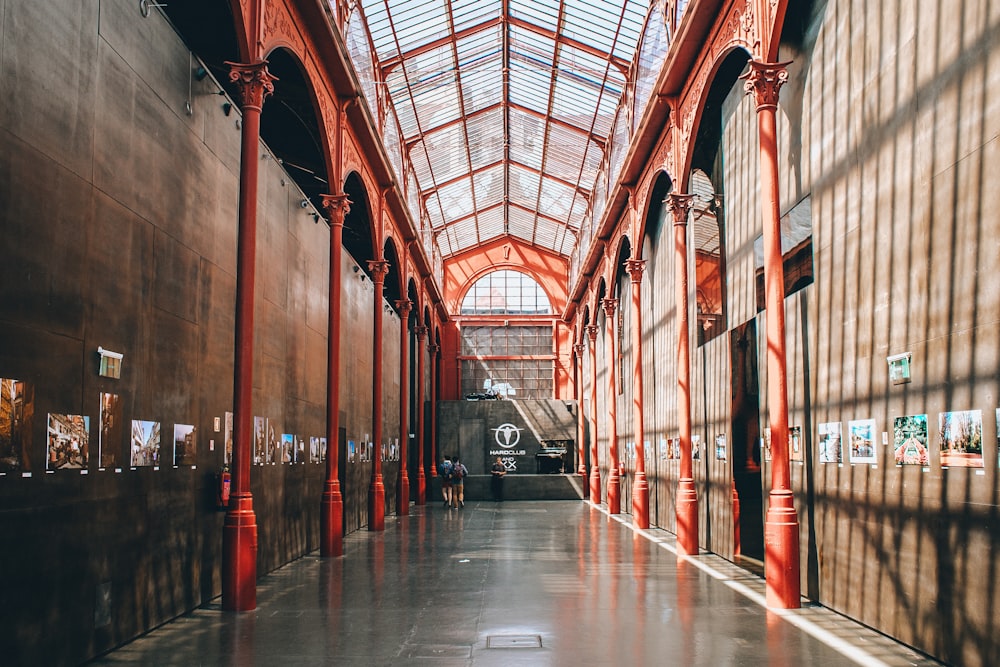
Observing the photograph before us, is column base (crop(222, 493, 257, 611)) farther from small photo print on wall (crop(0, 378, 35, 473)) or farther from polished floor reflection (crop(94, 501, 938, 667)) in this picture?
small photo print on wall (crop(0, 378, 35, 473))

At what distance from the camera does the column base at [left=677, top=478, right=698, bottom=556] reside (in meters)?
16.1

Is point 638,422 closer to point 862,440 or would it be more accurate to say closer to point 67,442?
point 862,440

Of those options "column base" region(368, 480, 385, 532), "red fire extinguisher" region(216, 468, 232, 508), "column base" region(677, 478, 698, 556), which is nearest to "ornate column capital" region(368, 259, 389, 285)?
"column base" region(368, 480, 385, 532)

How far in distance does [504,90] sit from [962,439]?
25.1m

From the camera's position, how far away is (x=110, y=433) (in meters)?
8.54

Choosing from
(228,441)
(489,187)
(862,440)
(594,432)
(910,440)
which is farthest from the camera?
(489,187)

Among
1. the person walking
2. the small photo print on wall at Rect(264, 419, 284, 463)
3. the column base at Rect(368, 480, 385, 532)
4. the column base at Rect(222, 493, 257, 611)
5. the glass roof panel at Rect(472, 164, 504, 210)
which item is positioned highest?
the glass roof panel at Rect(472, 164, 504, 210)

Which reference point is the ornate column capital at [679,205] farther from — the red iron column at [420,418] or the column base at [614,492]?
the red iron column at [420,418]

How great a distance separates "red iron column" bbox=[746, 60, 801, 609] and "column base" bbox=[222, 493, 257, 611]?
6.47 m

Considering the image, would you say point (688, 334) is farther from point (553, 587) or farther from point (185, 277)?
point (185, 277)

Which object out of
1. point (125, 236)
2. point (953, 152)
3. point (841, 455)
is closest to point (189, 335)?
point (125, 236)

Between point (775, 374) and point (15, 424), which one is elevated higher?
point (775, 374)

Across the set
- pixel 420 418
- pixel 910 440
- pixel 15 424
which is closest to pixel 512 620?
pixel 910 440

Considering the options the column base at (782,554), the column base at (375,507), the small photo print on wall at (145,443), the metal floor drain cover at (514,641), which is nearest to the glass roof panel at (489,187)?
the column base at (375,507)
